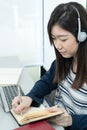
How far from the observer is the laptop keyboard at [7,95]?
48.9 inches

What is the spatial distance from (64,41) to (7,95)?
437 mm

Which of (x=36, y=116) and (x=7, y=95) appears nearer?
(x=36, y=116)

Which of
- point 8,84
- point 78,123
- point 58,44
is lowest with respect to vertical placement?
point 78,123

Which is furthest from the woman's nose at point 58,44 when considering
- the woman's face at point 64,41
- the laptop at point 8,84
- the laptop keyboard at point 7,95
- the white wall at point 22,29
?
the white wall at point 22,29

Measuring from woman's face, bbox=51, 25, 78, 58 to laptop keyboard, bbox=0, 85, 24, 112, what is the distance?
13.7 inches

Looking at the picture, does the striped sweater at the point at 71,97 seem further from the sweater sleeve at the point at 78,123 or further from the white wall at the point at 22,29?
the white wall at the point at 22,29

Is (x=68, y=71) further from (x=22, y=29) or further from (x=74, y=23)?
(x=22, y=29)

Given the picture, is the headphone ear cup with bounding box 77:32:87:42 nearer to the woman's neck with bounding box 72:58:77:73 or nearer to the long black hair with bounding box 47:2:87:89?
the long black hair with bounding box 47:2:87:89

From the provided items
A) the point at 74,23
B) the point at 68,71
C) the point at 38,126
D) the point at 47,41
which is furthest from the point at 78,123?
the point at 47,41

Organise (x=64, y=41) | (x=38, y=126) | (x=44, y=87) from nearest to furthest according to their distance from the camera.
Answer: (x=38, y=126) < (x=64, y=41) < (x=44, y=87)

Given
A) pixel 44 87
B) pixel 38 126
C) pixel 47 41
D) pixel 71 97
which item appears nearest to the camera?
pixel 38 126

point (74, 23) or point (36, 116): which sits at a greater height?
point (74, 23)

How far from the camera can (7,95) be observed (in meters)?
1.36

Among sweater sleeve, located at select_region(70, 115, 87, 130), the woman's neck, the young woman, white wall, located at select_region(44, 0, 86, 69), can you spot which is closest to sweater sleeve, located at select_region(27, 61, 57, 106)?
the young woman
